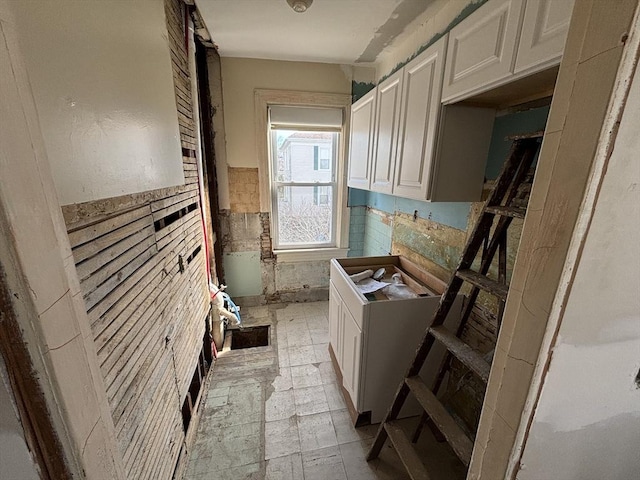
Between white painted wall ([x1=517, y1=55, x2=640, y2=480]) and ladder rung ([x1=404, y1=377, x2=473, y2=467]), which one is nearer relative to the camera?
white painted wall ([x1=517, y1=55, x2=640, y2=480])

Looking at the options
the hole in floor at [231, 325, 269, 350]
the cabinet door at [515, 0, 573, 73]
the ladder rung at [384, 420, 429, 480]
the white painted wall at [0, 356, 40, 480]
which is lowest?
the hole in floor at [231, 325, 269, 350]

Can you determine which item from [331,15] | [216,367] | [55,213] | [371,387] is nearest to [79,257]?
[55,213]

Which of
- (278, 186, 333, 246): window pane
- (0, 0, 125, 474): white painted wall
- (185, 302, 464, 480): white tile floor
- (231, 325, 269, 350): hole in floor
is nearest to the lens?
(0, 0, 125, 474): white painted wall

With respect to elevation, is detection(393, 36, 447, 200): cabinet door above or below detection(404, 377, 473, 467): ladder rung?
above

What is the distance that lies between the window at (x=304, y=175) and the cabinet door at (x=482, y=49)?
5.56 feet

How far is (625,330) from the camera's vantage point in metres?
0.53

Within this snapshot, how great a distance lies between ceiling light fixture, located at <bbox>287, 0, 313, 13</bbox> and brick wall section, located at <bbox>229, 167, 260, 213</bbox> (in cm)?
144

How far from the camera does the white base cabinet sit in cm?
154

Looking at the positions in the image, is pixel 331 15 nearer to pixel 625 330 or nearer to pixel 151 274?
pixel 151 274

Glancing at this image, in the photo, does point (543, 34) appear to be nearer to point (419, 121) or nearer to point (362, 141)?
point (419, 121)

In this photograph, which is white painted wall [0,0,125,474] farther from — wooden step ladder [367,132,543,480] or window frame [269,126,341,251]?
window frame [269,126,341,251]

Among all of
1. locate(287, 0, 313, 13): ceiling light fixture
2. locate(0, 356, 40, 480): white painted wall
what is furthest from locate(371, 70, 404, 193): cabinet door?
locate(0, 356, 40, 480): white painted wall

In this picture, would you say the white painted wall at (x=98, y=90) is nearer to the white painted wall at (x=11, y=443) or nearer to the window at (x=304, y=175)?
the white painted wall at (x=11, y=443)

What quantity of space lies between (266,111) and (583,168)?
269cm
